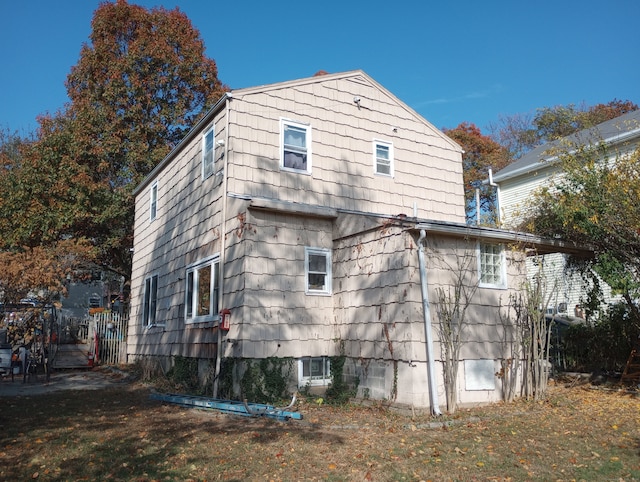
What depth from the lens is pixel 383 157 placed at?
562 inches

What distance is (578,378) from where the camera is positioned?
42.5ft

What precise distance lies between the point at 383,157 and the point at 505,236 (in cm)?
466

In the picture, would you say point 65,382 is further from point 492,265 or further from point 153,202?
point 492,265

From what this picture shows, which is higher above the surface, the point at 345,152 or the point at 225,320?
the point at 345,152

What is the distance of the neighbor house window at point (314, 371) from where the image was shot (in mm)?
11172

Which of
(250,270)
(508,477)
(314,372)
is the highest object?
(250,270)

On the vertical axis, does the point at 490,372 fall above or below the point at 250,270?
below

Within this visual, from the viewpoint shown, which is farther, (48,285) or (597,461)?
(48,285)

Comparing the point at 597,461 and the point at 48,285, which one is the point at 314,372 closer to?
the point at 597,461

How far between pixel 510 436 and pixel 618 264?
531 cm

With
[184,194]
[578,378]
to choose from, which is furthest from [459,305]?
[184,194]

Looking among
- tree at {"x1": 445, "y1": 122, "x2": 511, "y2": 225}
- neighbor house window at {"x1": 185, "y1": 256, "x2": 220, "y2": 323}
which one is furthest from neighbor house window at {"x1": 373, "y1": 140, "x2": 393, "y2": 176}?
tree at {"x1": 445, "y1": 122, "x2": 511, "y2": 225}

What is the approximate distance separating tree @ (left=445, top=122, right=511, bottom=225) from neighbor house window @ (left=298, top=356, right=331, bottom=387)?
23042 millimetres

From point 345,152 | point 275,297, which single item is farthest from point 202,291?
point 345,152
